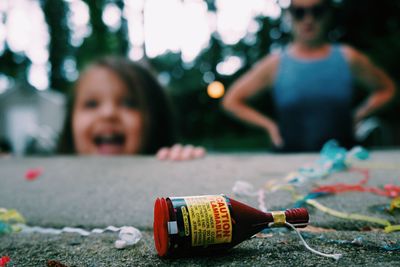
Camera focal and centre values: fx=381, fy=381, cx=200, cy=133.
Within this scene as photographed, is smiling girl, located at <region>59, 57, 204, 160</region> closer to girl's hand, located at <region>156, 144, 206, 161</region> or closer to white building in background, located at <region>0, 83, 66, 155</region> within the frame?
girl's hand, located at <region>156, 144, 206, 161</region>

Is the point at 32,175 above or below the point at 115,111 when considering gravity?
below

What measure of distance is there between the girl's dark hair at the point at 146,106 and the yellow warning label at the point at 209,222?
2278 millimetres

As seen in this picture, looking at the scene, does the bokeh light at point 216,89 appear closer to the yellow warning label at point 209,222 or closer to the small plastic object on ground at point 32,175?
the small plastic object on ground at point 32,175

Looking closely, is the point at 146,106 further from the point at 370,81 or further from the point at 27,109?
the point at 27,109

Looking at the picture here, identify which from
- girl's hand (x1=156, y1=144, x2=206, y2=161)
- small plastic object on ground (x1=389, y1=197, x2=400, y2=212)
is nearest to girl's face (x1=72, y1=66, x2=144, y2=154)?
girl's hand (x1=156, y1=144, x2=206, y2=161)

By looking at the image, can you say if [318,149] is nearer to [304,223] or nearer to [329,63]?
[329,63]

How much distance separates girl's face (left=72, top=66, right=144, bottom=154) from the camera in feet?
10.2

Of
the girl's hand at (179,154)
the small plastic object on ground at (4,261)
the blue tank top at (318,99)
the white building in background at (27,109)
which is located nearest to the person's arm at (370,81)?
the blue tank top at (318,99)

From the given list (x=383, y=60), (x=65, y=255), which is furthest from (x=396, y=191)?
(x=383, y=60)

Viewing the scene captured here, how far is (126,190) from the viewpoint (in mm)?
1854

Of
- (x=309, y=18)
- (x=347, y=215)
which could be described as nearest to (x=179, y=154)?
(x=347, y=215)

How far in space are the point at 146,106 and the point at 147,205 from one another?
1.74 metres

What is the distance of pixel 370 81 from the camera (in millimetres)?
3238

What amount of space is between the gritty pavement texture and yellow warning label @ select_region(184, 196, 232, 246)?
78mm
